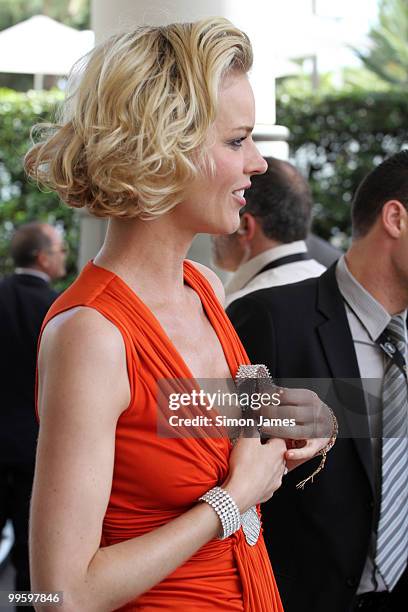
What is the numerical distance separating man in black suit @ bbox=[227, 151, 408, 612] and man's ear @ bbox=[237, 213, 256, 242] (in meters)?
1.17

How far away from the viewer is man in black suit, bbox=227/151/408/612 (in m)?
2.52

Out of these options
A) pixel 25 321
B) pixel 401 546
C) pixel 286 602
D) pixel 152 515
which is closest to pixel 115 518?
pixel 152 515

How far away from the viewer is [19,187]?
10430 mm

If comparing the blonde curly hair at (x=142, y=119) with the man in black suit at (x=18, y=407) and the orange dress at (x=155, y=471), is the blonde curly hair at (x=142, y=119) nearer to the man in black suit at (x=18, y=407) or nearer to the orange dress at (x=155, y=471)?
the orange dress at (x=155, y=471)

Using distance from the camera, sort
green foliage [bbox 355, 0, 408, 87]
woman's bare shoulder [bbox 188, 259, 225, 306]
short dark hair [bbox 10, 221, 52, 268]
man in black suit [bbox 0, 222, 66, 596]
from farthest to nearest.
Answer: green foliage [bbox 355, 0, 408, 87] → short dark hair [bbox 10, 221, 52, 268] → man in black suit [bbox 0, 222, 66, 596] → woman's bare shoulder [bbox 188, 259, 225, 306]

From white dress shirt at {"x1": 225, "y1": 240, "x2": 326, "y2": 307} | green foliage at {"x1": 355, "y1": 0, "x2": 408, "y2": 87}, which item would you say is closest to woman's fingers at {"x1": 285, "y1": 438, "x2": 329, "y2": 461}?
white dress shirt at {"x1": 225, "y1": 240, "x2": 326, "y2": 307}

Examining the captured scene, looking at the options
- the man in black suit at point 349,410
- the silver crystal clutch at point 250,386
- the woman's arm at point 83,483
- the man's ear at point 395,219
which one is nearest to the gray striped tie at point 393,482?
the man in black suit at point 349,410

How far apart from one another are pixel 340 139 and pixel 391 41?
12.6 meters

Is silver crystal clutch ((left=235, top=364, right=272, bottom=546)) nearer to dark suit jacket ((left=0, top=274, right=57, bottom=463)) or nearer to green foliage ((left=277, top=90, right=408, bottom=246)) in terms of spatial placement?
dark suit jacket ((left=0, top=274, right=57, bottom=463))

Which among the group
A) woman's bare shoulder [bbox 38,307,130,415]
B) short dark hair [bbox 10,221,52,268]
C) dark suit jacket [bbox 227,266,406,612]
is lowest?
short dark hair [bbox 10,221,52,268]

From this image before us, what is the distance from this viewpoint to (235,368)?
6.10 feet

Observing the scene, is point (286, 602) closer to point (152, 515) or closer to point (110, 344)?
point (152, 515)

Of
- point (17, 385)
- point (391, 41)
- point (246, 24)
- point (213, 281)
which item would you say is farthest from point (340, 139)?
point (391, 41)

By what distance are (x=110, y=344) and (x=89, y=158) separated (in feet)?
1.12
